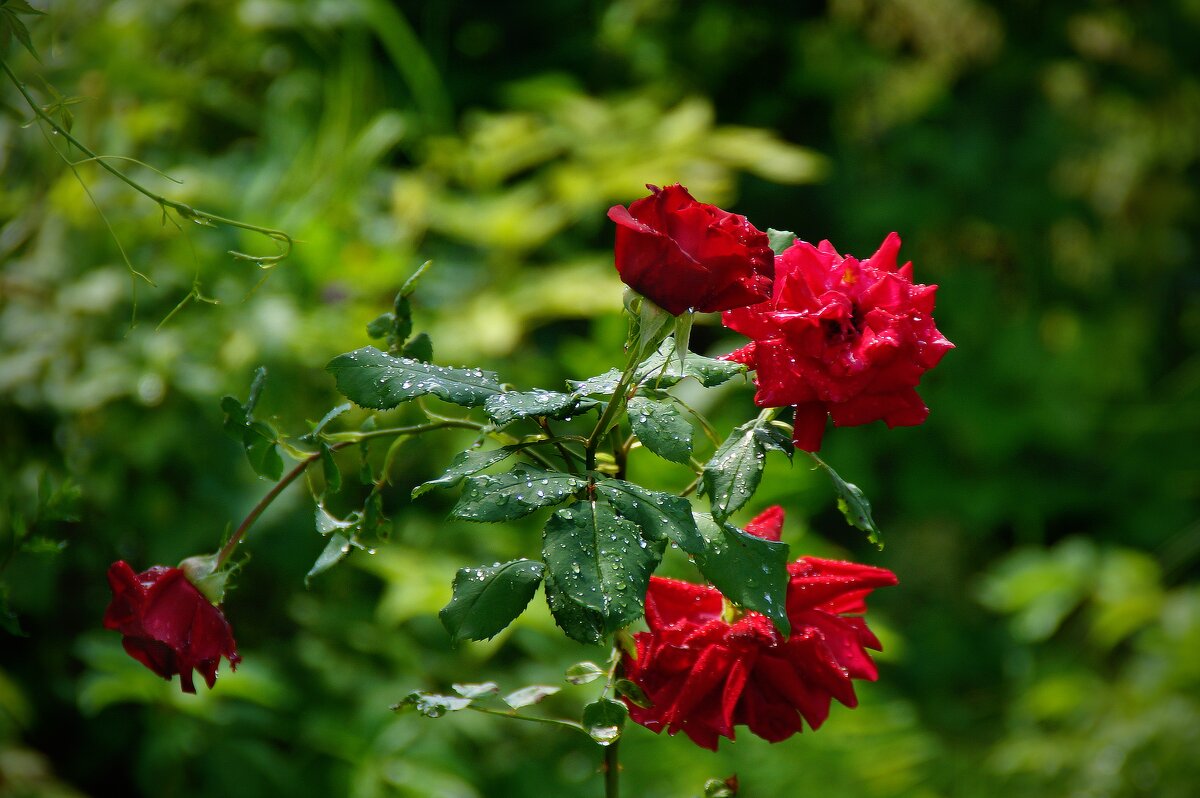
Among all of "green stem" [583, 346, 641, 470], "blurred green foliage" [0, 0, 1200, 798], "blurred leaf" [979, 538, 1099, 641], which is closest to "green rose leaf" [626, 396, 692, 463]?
"green stem" [583, 346, 641, 470]

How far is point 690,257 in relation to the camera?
33cm

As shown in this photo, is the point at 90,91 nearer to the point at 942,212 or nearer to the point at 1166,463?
the point at 942,212

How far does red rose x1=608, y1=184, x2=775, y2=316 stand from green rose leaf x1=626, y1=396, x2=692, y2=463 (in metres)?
0.04

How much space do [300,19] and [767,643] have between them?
4.16 feet

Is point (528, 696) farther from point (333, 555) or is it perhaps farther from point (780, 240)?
point (780, 240)

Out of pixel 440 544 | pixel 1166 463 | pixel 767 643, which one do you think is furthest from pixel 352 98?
pixel 1166 463

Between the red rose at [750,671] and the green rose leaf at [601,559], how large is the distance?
2.2 inches

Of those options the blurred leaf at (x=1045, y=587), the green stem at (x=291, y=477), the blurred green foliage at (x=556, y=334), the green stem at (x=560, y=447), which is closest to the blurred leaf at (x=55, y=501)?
the blurred green foliage at (x=556, y=334)

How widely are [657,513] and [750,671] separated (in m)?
0.07

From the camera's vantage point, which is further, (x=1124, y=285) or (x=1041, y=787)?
(x=1124, y=285)

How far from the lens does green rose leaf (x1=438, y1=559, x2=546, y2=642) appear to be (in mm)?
340

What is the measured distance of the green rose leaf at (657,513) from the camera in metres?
0.33

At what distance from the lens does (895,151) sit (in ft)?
6.30

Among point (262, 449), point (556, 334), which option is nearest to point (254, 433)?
point (262, 449)
